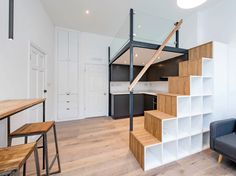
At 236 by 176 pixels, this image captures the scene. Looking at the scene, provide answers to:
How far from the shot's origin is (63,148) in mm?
2268

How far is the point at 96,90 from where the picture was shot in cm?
444

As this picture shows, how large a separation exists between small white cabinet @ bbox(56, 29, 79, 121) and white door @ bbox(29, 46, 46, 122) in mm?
934

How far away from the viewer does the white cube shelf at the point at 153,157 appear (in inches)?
68.9

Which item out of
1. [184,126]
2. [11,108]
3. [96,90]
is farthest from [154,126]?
[96,90]

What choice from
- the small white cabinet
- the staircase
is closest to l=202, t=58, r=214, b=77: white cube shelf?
the staircase

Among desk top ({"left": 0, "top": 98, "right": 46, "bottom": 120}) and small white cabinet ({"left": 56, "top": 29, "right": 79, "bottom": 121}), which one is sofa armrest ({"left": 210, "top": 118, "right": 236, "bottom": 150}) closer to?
→ desk top ({"left": 0, "top": 98, "right": 46, "bottom": 120})

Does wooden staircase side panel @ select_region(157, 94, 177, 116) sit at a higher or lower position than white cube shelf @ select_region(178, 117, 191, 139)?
higher

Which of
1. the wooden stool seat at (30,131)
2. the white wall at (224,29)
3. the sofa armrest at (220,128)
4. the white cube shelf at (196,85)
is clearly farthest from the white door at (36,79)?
the white wall at (224,29)

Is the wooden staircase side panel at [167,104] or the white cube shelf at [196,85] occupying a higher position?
the white cube shelf at [196,85]

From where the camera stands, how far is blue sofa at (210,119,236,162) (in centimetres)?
164

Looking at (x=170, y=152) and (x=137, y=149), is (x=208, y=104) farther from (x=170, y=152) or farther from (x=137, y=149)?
(x=137, y=149)

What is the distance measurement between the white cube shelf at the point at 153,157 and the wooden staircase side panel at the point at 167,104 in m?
0.61

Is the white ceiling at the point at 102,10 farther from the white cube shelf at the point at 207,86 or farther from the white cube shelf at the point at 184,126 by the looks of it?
the white cube shelf at the point at 184,126

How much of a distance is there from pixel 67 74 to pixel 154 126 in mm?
3359
